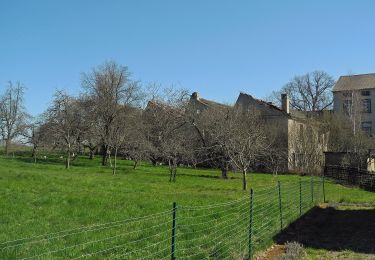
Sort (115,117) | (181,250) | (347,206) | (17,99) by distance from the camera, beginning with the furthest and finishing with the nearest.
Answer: (17,99), (115,117), (347,206), (181,250)

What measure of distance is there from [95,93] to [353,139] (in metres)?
31.0

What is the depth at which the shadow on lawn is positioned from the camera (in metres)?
12.6

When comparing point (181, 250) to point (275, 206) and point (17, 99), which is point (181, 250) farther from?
point (17, 99)

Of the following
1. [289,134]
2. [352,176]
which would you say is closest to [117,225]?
[352,176]

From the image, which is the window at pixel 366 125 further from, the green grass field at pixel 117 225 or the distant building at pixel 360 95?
the green grass field at pixel 117 225

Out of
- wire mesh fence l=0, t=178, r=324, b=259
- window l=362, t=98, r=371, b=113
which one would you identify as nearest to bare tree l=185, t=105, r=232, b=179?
wire mesh fence l=0, t=178, r=324, b=259

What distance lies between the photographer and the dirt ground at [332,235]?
1143 cm

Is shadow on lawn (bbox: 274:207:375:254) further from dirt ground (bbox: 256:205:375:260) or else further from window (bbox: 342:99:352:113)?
window (bbox: 342:99:352:113)

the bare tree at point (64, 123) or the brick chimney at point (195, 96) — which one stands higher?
the brick chimney at point (195, 96)

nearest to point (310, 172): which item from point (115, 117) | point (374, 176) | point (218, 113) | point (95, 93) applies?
point (218, 113)

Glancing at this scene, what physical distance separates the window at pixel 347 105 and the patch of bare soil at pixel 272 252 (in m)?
66.3

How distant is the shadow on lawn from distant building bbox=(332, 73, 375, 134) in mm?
63223

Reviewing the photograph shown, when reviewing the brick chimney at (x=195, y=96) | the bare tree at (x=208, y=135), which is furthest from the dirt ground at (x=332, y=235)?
the brick chimney at (x=195, y=96)

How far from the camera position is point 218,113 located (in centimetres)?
4769
